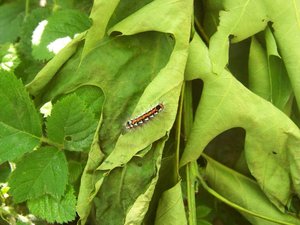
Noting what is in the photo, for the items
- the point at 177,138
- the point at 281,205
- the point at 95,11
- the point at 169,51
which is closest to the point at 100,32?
the point at 95,11

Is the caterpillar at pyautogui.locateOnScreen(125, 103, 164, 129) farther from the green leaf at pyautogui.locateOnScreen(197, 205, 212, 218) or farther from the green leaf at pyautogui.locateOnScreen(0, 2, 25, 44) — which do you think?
the green leaf at pyautogui.locateOnScreen(0, 2, 25, 44)

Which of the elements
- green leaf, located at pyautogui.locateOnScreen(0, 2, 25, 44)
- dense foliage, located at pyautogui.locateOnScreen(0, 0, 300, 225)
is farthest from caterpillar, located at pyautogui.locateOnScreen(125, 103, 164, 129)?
green leaf, located at pyautogui.locateOnScreen(0, 2, 25, 44)

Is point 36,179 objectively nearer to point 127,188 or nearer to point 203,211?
point 127,188

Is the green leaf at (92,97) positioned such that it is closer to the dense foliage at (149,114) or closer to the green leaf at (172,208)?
the dense foliage at (149,114)

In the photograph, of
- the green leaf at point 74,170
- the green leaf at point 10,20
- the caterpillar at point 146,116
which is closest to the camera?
the caterpillar at point 146,116

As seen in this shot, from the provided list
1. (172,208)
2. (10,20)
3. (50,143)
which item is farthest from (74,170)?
(10,20)

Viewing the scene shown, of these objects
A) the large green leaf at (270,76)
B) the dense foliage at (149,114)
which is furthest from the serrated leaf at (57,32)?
the large green leaf at (270,76)

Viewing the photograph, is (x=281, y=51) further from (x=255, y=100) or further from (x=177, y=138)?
(x=177, y=138)
